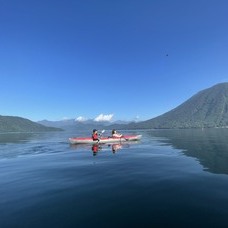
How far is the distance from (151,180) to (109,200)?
6.08 m

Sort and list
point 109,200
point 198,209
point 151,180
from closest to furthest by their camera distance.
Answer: point 198,209, point 109,200, point 151,180

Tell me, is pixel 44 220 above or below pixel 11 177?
below

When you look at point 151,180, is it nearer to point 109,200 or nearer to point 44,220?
point 109,200

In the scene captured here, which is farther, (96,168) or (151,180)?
(96,168)

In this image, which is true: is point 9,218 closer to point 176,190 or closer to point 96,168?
point 176,190

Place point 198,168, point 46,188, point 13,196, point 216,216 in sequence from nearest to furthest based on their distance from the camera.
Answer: point 216,216 → point 13,196 → point 46,188 → point 198,168

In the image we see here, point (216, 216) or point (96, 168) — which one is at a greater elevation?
point (96, 168)

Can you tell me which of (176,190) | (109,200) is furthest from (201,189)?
(109,200)

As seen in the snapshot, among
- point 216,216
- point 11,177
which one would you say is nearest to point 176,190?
point 216,216

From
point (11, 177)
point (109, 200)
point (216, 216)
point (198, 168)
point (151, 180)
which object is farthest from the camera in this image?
point (198, 168)

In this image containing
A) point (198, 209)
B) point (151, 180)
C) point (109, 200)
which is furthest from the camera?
point (151, 180)

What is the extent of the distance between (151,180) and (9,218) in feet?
38.3

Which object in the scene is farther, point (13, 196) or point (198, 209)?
point (13, 196)

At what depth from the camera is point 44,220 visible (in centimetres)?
1419
